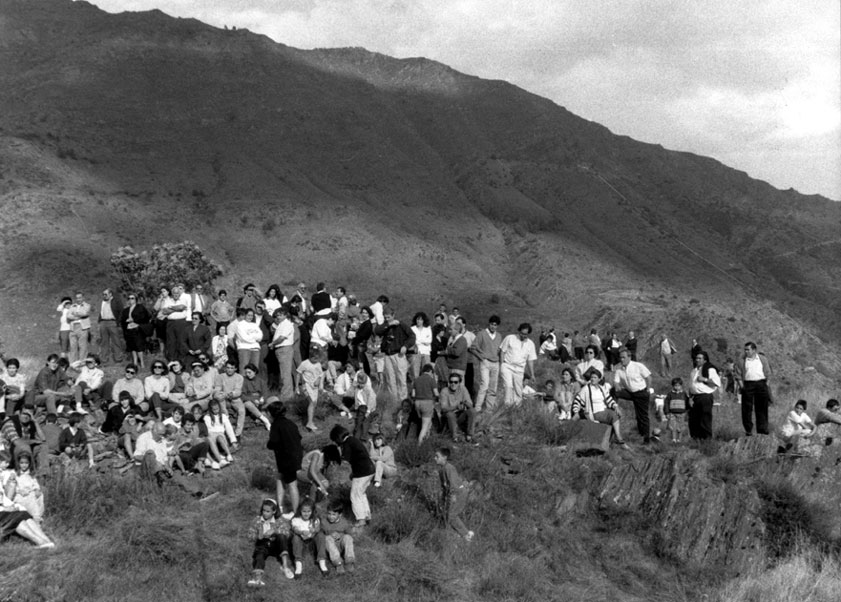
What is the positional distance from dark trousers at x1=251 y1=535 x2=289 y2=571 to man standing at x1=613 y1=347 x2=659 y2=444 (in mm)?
5971

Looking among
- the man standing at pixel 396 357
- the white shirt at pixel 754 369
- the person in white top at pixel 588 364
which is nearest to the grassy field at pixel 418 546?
the person in white top at pixel 588 364

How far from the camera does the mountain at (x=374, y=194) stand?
3322cm

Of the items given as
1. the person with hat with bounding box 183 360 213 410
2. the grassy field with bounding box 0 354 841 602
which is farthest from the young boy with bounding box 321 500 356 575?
the person with hat with bounding box 183 360 213 410

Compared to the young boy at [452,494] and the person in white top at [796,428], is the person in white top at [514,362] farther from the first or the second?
the person in white top at [796,428]

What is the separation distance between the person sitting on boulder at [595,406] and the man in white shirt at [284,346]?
4.94 meters

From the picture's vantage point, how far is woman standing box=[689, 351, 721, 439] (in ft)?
38.2

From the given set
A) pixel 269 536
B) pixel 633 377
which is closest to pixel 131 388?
pixel 269 536

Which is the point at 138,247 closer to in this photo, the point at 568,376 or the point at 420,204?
the point at 420,204

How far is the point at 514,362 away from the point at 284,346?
13.1ft

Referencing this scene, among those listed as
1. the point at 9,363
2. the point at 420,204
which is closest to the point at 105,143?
the point at 420,204

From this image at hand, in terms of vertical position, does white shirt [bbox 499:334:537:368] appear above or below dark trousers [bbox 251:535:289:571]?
above

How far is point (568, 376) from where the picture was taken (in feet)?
41.7

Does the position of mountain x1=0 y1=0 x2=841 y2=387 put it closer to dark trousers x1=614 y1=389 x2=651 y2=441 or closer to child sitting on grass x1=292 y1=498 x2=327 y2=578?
child sitting on grass x1=292 y1=498 x2=327 y2=578

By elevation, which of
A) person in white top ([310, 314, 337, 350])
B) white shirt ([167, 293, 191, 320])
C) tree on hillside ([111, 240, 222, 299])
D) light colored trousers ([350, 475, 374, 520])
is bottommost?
light colored trousers ([350, 475, 374, 520])
